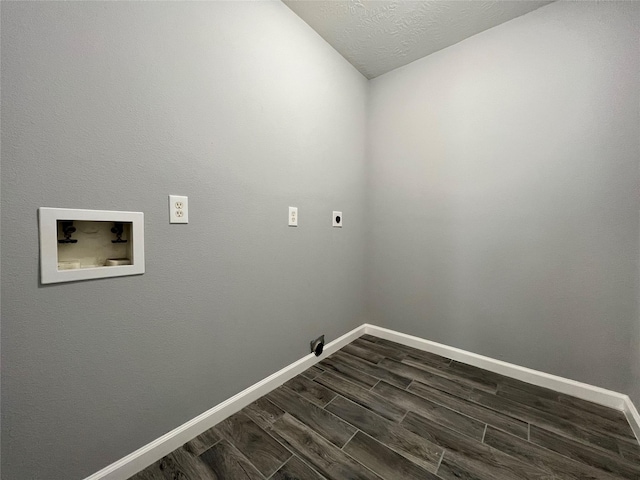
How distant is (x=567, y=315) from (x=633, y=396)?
44 centimetres

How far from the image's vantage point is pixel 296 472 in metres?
0.99

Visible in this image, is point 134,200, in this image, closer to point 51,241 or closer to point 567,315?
point 51,241

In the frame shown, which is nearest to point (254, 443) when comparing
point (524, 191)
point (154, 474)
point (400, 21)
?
point (154, 474)

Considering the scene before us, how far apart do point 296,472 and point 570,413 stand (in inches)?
60.0

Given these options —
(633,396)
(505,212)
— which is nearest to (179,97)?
(505,212)

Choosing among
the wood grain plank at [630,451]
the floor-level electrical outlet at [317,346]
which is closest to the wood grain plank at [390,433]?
the floor-level electrical outlet at [317,346]

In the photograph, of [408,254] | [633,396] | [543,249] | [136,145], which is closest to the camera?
[136,145]

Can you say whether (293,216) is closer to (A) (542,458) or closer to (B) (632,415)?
(A) (542,458)

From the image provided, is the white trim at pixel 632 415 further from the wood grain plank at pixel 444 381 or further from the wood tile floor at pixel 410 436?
the wood grain plank at pixel 444 381

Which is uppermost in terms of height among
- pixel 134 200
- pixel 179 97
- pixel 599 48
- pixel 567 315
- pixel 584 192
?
pixel 599 48

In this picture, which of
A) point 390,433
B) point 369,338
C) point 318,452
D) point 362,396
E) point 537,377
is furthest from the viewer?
point 369,338

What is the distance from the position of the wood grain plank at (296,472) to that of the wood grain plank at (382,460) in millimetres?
181

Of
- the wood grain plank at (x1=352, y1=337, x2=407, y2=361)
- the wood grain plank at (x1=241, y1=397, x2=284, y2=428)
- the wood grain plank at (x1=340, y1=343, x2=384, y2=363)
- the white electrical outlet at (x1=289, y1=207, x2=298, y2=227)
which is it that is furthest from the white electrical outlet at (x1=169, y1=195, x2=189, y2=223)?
the wood grain plank at (x1=352, y1=337, x2=407, y2=361)

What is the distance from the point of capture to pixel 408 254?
210 cm
